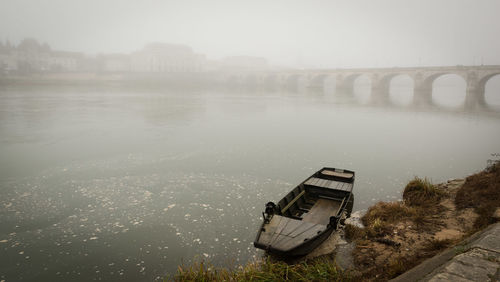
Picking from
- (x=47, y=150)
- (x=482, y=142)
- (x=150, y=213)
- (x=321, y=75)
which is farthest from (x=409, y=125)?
(x=321, y=75)

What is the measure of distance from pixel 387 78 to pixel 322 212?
296 ft

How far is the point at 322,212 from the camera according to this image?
10875mm

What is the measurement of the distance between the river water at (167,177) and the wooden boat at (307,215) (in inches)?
53.3

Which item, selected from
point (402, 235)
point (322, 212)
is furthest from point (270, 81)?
point (402, 235)

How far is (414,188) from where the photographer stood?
1241cm

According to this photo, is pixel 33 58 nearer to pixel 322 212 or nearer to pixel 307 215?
pixel 307 215

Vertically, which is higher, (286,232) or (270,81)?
(270,81)

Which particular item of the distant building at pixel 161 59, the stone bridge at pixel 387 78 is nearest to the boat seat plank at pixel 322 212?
the stone bridge at pixel 387 78

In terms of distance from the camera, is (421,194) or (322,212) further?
(421,194)

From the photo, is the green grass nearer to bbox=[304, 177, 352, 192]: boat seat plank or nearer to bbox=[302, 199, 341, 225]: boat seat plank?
bbox=[302, 199, 341, 225]: boat seat plank

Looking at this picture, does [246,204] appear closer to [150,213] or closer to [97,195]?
[150,213]

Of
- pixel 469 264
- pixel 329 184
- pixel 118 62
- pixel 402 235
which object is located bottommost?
pixel 402 235

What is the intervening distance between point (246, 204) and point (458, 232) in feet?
23.7

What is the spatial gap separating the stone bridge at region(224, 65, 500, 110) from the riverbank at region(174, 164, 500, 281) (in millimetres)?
48506
